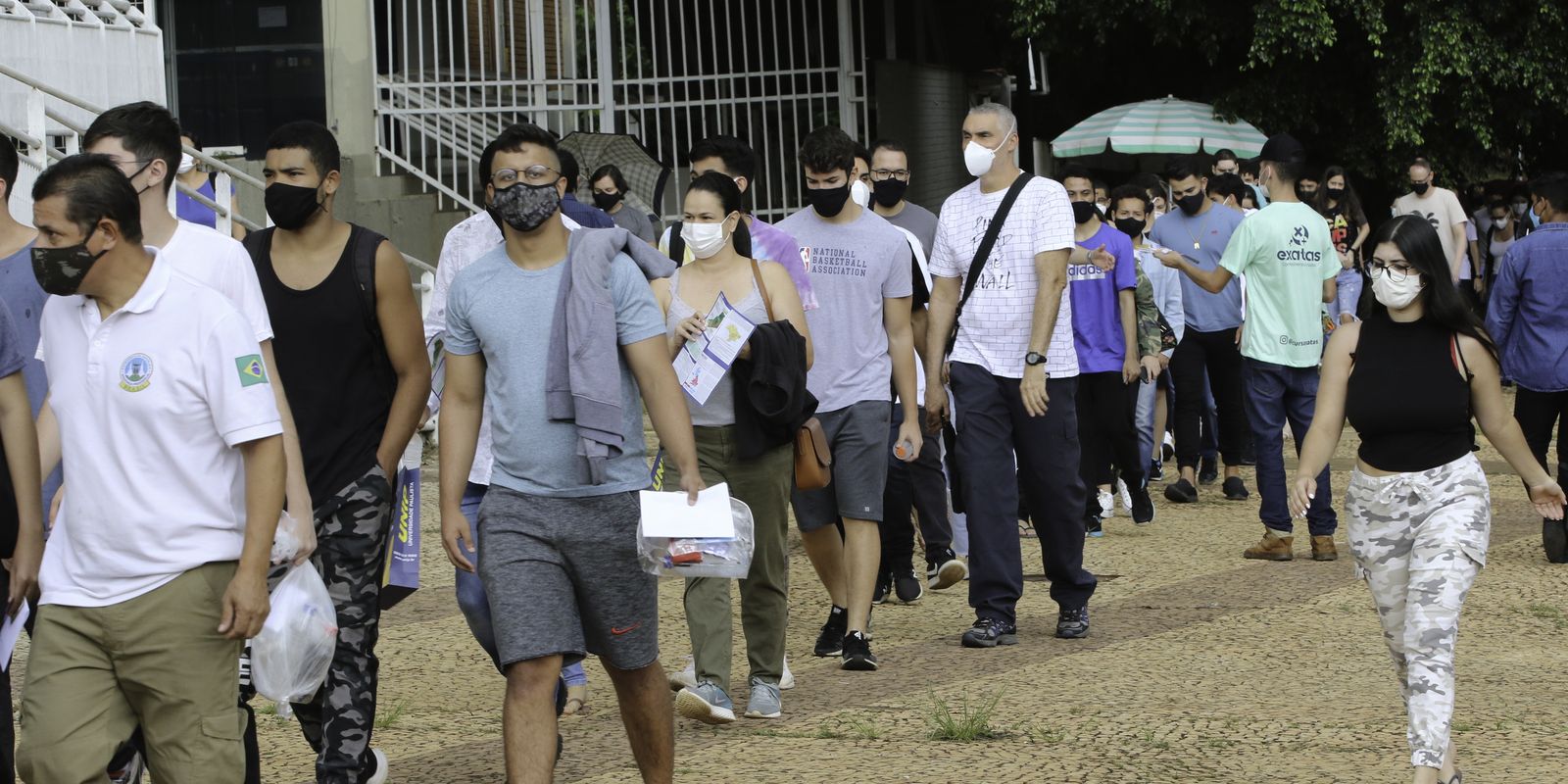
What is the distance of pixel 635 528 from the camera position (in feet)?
16.5

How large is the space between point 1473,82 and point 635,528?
15.8m

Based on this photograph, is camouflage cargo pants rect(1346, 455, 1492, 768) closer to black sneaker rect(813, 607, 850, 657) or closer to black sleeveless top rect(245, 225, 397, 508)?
black sneaker rect(813, 607, 850, 657)

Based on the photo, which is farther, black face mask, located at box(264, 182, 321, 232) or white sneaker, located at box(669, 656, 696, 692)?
white sneaker, located at box(669, 656, 696, 692)

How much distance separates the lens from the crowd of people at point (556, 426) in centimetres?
413

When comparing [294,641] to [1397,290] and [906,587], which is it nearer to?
[1397,290]

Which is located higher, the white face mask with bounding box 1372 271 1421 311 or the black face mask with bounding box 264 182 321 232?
the black face mask with bounding box 264 182 321 232

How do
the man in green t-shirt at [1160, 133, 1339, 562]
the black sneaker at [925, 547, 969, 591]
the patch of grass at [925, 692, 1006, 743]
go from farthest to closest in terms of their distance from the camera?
the man in green t-shirt at [1160, 133, 1339, 562] → the black sneaker at [925, 547, 969, 591] → the patch of grass at [925, 692, 1006, 743]

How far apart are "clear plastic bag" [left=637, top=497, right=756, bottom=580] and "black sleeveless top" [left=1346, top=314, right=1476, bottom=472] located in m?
1.75

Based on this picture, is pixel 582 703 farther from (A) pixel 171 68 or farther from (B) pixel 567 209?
(A) pixel 171 68

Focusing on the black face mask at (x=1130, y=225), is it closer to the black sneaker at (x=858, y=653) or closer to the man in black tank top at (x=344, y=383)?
the black sneaker at (x=858, y=653)

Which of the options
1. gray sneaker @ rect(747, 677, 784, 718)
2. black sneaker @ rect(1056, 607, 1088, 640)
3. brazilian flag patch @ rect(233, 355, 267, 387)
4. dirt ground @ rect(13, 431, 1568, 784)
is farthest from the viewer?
black sneaker @ rect(1056, 607, 1088, 640)

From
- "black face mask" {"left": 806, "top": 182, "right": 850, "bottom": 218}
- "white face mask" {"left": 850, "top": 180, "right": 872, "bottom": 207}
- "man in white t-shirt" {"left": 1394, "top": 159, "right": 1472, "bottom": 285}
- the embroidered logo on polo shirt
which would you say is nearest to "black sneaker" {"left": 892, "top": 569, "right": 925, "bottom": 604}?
"white face mask" {"left": 850, "top": 180, "right": 872, "bottom": 207}

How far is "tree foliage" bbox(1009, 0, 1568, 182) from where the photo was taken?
61.3 ft

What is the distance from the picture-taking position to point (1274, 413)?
9.83 meters
